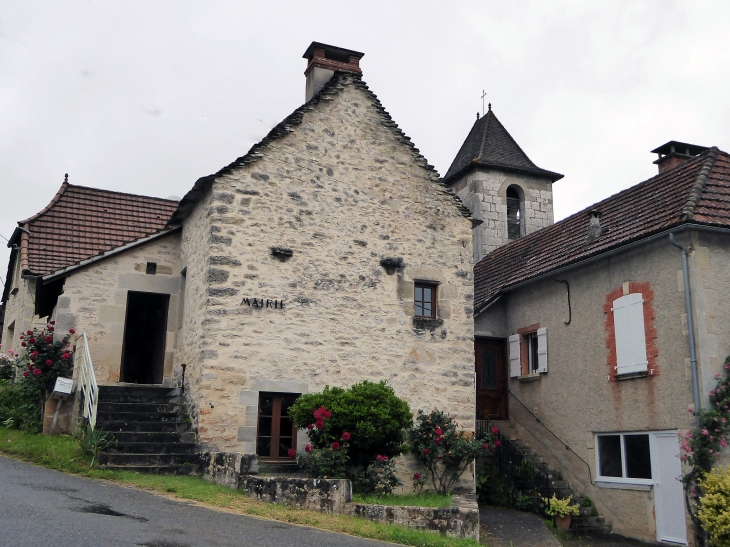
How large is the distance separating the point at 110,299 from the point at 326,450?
21.4ft

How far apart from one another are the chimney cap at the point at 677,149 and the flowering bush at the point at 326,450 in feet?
38.8

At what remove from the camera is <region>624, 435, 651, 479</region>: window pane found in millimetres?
13328

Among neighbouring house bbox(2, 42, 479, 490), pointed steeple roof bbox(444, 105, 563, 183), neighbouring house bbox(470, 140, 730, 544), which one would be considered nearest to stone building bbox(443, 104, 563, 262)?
pointed steeple roof bbox(444, 105, 563, 183)

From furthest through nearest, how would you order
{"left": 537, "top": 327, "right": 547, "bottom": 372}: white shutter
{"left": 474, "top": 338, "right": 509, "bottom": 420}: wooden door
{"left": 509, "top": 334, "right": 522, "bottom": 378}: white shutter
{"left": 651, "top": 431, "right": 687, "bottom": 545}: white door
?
{"left": 474, "top": 338, "right": 509, "bottom": 420}: wooden door, {"left": 509, "top": 334, "right": 522, "bottom": 378}: white shutter, {"left": 537, "top": 327, "right": 547, "bottom": 372}: white shutter, {"left": 651, "top": 431, "right": 687, "bottom": 545}: white door

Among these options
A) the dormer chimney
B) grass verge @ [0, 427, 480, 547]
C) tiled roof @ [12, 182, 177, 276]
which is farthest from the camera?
tiled roof @ [12, 182, 177, 276]

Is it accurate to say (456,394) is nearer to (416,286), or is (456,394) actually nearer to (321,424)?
(416,286)

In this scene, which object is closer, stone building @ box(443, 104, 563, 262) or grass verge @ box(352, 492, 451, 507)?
grass verge @ box(352, 492, 451, 507)

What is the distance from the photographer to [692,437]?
11.9m

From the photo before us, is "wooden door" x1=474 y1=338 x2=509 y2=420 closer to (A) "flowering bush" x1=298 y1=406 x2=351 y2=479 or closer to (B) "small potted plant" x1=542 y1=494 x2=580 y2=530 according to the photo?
(B) "small potted plant" x1=542 y1=494 x2=580 y2=530

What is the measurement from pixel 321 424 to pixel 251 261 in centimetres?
385

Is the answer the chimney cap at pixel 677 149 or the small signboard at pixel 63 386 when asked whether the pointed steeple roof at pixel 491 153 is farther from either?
the small signboard at pixel 63 386

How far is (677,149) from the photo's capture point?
17906mm

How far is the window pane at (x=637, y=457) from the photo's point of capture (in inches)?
525

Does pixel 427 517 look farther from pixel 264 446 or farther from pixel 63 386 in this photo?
pixel 63 386
